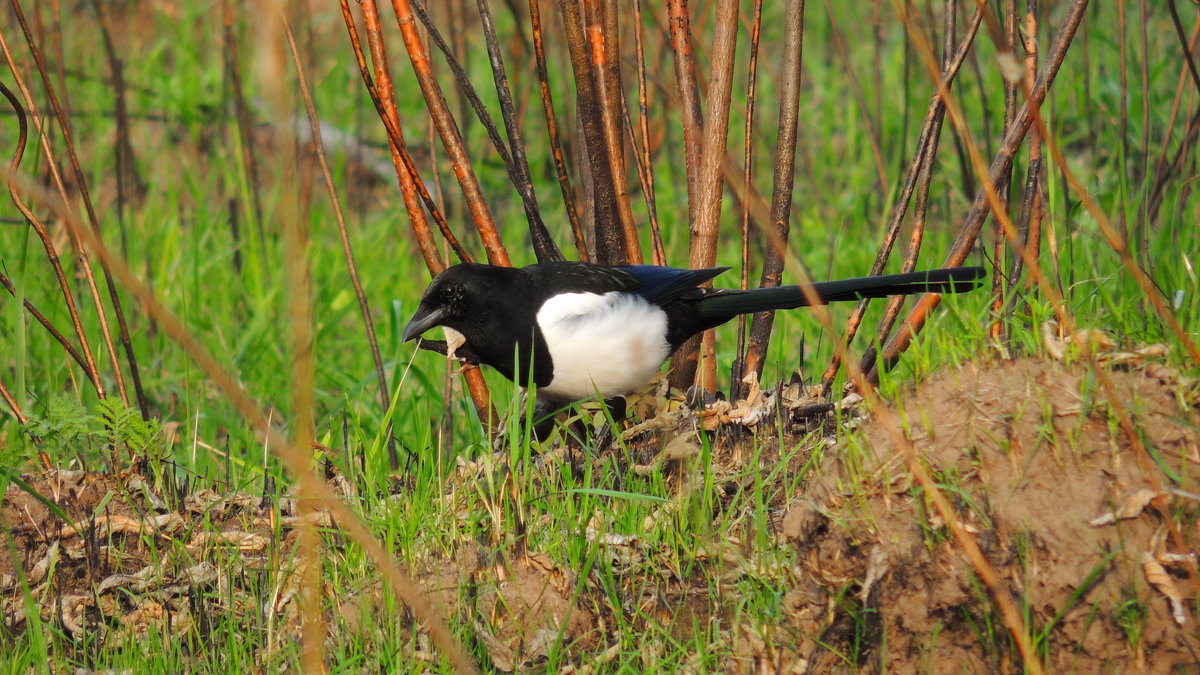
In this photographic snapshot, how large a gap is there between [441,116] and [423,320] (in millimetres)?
576

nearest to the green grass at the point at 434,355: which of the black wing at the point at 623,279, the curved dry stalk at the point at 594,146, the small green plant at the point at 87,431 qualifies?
the small green plant at the point at 87,431

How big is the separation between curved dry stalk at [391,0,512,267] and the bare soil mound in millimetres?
1237

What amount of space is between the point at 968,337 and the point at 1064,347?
208 millimetres

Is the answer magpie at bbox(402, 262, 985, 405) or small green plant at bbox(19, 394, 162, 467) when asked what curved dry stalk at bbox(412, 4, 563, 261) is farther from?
small green plant at bbox(19, 394, 162, 467)

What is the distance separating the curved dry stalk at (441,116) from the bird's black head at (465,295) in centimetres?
10

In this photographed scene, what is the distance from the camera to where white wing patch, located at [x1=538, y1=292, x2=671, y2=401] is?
119 inches

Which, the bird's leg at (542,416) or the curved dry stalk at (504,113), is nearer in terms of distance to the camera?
the curved dry stalk at (504,113)

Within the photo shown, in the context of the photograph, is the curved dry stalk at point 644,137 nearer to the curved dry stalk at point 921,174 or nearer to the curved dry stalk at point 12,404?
the curved dry stalk at point 921,174

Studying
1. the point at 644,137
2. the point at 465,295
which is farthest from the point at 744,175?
the point at 465,295

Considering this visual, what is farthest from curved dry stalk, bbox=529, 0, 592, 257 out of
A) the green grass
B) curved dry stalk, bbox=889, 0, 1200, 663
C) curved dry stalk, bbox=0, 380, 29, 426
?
curved dry stalk, bbox=0, 380, 29, 426

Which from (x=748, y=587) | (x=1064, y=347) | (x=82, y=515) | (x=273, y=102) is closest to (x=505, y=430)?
(x=748, y=587)

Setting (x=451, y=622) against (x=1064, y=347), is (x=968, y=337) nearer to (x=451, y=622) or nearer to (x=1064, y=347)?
(x=1064, y=347)

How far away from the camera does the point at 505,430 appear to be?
279 centimetres

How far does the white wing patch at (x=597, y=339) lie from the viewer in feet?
9.96
